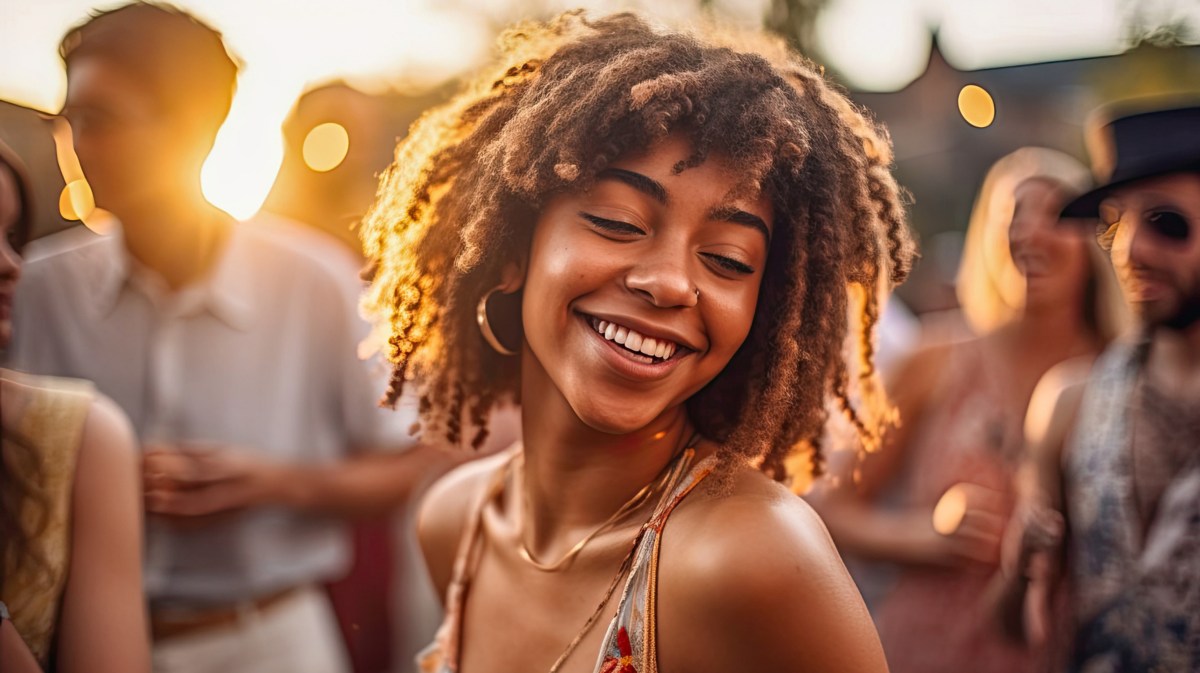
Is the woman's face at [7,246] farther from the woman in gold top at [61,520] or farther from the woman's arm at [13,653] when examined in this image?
the woman's arm at [13,653]

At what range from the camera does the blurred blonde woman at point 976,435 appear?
3574 mm

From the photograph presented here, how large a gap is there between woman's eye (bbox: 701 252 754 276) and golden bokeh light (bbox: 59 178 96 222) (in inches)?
62.8

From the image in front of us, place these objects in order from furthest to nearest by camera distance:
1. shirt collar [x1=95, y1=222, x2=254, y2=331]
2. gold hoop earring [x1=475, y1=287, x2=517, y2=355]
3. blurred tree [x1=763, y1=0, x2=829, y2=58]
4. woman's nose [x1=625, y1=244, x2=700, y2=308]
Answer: blurred tree [x1=763, y1=0, x2=829, y2=58]
shirt collar [x1=95, y1=222, x2=254, y2=331]
gold hoop earring [x1=475, y1=287, x2=517, y2=355]
woman's nose [x1=625, y1=244, x2=700, y2=308]

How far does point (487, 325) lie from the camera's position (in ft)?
6.79

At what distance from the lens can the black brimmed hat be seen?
2.84m

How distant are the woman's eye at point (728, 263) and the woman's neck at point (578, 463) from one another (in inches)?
11.7

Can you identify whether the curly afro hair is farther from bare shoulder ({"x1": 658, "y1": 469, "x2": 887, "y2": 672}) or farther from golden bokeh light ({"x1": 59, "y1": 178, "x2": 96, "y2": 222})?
golden bokeh light ({"x1": 59, "y1": 178, "x2": 96, "y2": 222})

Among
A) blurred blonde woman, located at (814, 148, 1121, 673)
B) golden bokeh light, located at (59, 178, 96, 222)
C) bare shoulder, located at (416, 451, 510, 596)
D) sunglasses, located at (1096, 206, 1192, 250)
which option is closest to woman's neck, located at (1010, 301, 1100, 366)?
blurred blonde woman, located at (814, 148, 1121, 673)

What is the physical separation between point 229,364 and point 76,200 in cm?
64

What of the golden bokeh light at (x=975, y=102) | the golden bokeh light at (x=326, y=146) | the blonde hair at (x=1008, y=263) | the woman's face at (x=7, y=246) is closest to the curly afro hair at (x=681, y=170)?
the woman's face at (x=7, y=246)

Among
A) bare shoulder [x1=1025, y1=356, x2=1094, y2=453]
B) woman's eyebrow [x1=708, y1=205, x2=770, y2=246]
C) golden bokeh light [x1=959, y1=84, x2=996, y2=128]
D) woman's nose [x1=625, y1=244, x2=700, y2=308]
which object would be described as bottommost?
bare shoulder [x1=1025, y1=356, x2=1094, y2=453]

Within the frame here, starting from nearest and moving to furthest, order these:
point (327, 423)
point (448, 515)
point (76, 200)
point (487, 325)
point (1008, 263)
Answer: point (487, 325), point (448, 515), point (76, 200), point (327, 423), point (1008, 263)

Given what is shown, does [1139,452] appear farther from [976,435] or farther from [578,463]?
[578,463]

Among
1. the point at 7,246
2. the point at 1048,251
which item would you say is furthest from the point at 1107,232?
the point at 7,246
